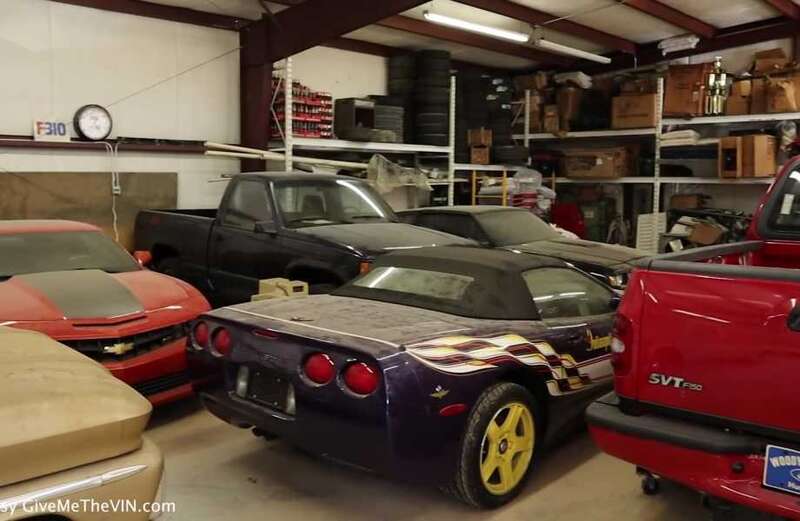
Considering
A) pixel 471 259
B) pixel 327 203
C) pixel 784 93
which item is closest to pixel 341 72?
pixel 327 203

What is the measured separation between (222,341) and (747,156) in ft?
29.9

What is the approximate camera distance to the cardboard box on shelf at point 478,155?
1210cm

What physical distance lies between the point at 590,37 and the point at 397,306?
876 cm

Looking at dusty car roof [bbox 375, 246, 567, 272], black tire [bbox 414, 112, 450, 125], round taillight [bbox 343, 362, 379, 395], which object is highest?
black tire [bbox 414, 112, 450, 125]

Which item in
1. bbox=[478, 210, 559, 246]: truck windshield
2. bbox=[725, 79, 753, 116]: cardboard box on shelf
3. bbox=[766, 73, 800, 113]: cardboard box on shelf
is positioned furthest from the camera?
bbox=[725, 79, 753, 116]: cardboard box on shelf

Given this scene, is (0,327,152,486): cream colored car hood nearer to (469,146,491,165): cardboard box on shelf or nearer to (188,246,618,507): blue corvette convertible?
(188,246,618,507): blue corvette convertible

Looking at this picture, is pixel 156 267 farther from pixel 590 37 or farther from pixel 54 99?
pixel 590 37

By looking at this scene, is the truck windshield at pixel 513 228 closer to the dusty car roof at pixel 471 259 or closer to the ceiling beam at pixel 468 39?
the dusty car roof at pixel 471 259

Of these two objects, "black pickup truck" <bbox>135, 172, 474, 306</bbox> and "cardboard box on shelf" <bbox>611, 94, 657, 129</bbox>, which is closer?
"black pickup truck" <bbox>135, 172, 474, 306</bbox>

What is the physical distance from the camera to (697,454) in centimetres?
257

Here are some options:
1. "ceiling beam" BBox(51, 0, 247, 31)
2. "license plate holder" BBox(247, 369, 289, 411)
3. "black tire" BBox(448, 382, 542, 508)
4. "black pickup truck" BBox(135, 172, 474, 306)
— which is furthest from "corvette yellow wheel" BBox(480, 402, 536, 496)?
"ceiling beam" BBox(51, 0, 247, 31)

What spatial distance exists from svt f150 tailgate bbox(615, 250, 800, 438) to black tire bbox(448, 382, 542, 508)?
598 millimetres

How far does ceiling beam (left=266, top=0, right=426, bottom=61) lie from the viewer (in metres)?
7.91

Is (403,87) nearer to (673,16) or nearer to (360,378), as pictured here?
(673,16)
